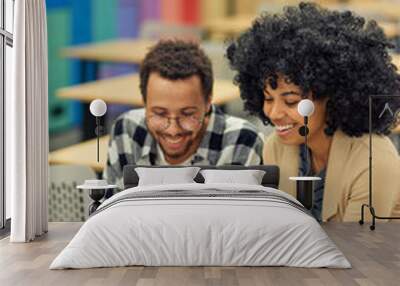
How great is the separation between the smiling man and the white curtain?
1.08 metres

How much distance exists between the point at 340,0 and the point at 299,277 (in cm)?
396

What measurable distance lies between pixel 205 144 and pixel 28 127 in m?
2.03

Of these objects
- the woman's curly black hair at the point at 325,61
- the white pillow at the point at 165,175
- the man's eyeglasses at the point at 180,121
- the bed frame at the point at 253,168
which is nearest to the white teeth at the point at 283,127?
the woman's curly black hair at the point at 325,61

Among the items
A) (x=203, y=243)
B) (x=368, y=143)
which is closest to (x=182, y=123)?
(x=368, y=143)

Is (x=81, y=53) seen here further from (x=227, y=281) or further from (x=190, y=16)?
(x=227, y=281)

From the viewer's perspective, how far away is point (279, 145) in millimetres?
7422

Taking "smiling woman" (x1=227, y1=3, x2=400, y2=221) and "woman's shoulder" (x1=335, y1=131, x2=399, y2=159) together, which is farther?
"woman's shoulder" (x1=335, y1=131, x2=399, y2=159)

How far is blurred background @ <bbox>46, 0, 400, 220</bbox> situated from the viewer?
7.46 metres

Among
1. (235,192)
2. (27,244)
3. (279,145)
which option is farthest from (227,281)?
(279,145)

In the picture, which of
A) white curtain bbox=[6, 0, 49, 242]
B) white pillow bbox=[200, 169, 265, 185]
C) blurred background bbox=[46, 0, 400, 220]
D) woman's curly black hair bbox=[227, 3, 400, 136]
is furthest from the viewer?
blurred background bbox=[46, 0, 400, 220]

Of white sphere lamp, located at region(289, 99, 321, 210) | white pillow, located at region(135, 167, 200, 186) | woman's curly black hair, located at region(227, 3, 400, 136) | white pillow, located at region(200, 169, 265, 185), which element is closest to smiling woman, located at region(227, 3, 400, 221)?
woman's curly black hair, located at region(227, 3, 400, 136)

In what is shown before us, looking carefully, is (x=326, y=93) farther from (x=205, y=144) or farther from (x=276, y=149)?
(x=205, y=144)

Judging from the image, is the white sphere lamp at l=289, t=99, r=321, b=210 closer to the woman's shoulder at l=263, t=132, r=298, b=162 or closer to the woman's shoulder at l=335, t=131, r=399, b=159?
the woman's shoulder at l=263, t=132, r=298, b=162

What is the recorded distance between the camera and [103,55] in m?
7.54
